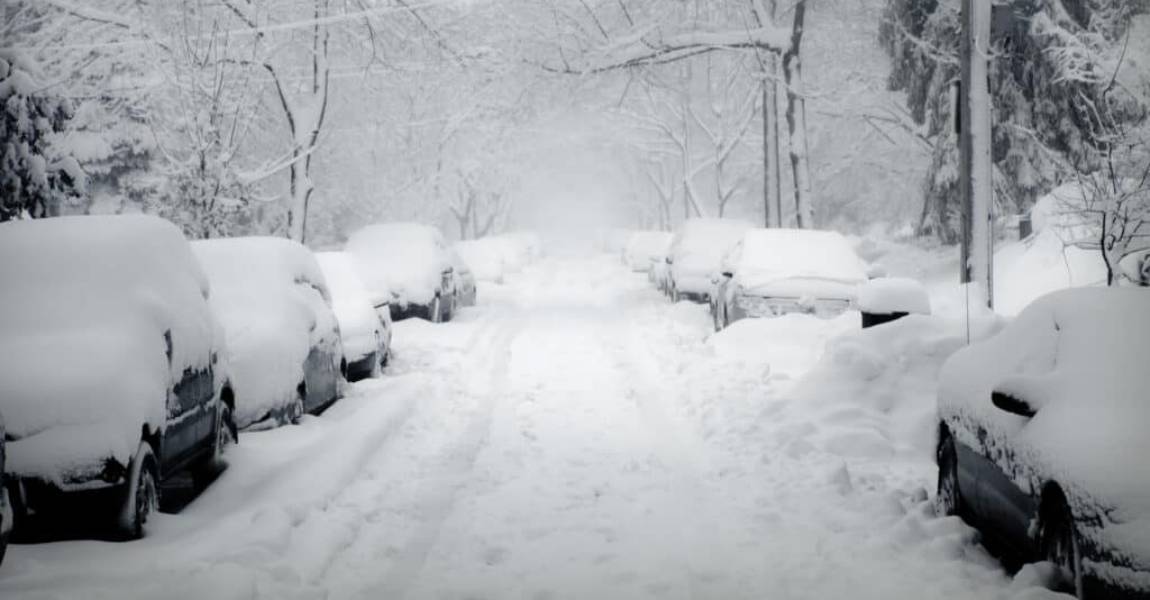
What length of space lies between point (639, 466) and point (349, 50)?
53.6 feet

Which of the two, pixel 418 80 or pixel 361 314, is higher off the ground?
pixel 418 80

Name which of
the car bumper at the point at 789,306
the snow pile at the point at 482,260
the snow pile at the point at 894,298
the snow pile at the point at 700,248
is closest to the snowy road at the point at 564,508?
the snow pile at the point at 894,298

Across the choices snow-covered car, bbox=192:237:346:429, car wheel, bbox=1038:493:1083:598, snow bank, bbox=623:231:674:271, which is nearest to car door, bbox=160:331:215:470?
snow-covered car, bbox=192:237:346:429

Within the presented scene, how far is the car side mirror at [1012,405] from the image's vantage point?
16.5ft

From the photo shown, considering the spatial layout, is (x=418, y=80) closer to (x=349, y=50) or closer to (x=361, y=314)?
(x=349, y=50)

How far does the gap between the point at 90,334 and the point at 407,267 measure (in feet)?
43.9

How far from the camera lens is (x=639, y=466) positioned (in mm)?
8219

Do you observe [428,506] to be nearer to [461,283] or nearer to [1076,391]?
[1076,391]

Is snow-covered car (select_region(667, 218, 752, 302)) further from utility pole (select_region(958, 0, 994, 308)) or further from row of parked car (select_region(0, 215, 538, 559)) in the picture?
row of parked car (select_region(0, 215, 538, 559))

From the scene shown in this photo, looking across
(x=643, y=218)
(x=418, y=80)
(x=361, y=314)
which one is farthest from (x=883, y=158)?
(x=643, y=218)

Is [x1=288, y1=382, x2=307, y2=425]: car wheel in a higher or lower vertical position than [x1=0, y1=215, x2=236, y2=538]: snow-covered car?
lower

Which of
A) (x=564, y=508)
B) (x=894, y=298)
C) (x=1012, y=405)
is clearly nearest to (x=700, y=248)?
(x=894, y=298)

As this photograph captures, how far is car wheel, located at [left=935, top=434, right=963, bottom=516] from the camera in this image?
6367 millimetres

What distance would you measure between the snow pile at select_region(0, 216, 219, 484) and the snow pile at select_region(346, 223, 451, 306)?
1079cm
